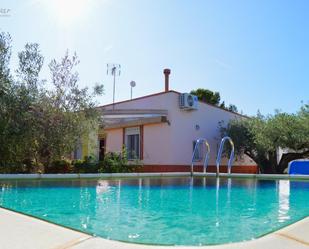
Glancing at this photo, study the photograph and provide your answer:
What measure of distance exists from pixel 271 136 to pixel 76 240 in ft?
64.3

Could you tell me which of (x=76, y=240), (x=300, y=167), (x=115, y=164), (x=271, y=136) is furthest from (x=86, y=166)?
(x=76, y=240)

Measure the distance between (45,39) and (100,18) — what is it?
2624 millimetres

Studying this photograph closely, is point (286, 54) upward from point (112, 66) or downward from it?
downward

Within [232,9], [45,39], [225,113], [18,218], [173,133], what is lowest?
[18,218]

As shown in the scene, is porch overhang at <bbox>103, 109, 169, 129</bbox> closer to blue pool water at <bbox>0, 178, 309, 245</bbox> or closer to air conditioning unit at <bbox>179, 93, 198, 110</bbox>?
air conditioning unit at <bbox>179, 93, 198, 110</bbox>

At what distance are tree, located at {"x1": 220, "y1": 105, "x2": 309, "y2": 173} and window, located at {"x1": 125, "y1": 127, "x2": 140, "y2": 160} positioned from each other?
5.97 meters

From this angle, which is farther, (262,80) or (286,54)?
(262,80)

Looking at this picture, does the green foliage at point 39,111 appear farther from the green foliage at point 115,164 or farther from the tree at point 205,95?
the tree at point 205,95

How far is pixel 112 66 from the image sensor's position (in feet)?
95.9

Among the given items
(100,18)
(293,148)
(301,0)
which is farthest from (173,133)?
(301,0)

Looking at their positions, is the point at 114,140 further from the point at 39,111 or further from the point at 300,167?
the point at 300,167

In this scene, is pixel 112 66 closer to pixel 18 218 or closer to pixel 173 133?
pixel 173 133

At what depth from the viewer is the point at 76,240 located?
11.0 ft

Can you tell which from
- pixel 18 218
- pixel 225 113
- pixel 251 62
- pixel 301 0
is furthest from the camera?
pixel 225 113
